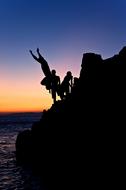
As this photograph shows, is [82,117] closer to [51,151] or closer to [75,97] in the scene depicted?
[75,97]

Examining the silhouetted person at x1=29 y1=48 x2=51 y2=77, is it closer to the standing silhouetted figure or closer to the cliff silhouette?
the standing silhouetted figure

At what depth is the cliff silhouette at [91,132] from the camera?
1705 centimetres

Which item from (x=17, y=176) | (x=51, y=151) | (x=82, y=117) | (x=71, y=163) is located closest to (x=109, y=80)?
(x=82, y=117)

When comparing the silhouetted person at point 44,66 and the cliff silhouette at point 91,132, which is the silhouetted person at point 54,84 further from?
the cliff silhouette at point 91,132

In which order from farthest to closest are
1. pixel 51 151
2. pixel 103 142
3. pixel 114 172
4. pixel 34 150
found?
pixel 34 150, pixel 51 151, pixel 103 142, pixel 114 172

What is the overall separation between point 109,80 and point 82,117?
2868 mm

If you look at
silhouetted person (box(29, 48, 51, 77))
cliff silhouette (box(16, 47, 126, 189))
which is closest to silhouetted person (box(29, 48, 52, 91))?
silhouetted person (box(29, 48, 51, 77))

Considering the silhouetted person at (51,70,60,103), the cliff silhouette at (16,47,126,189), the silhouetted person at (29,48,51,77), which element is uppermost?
the silhouetted person at (29,48,51,77)

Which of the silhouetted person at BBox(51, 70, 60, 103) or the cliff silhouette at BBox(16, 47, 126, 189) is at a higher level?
the silhouetted person at BBox(51, 70, 60, 103)

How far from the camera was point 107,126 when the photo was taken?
1778 cm

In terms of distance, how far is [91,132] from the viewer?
18.8 metres

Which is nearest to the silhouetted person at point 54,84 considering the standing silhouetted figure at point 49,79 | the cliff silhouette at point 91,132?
the standing silhouetted figure at point 49,79

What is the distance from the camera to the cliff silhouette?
17.0m

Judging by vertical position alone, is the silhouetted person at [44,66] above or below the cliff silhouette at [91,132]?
above
